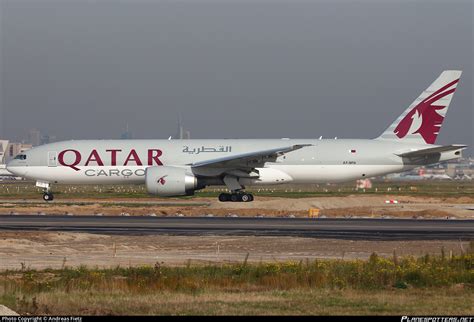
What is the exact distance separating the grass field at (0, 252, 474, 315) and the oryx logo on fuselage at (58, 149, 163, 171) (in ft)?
101

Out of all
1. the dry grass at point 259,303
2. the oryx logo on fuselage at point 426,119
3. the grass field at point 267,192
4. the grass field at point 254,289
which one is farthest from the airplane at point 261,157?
the dry grass at point 259,303

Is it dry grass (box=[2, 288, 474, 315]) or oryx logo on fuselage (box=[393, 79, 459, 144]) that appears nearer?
dry grass (box=[2, 288, 474, 315])

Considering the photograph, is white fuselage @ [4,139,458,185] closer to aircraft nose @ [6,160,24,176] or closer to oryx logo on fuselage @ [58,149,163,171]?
oryx logo on fuselage @ [58,149,163,171]

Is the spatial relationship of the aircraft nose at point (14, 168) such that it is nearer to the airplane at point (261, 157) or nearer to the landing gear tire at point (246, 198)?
the airplane at point (261, 157)

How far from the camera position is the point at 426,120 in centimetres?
5475

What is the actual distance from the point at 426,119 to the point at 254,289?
38041mm

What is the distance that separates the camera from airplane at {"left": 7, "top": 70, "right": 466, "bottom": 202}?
52312mm

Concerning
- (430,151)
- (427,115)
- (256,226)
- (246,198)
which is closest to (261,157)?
(246,198)

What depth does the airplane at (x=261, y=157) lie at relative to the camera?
52.3 metres

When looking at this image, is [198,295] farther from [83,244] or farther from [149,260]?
[83,244]

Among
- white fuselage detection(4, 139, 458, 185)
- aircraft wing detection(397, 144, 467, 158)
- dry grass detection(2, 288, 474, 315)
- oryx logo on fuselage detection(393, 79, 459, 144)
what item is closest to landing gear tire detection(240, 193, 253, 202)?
white fuselage detection(4, 139, 458, 185)

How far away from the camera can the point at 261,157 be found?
50.9 m

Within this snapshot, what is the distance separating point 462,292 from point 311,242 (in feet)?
35.8

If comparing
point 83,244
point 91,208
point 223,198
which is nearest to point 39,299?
point 83,244
